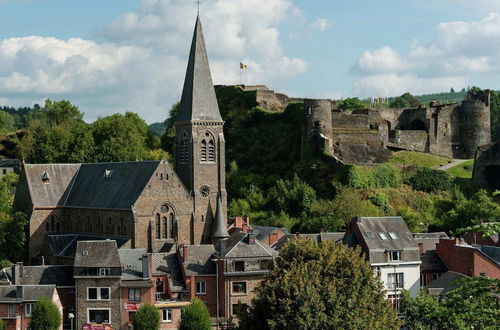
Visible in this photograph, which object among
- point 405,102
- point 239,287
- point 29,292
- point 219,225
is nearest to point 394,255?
point 239,287

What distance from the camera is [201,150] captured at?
63.2m

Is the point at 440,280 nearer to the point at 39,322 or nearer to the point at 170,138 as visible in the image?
the point at 39,322

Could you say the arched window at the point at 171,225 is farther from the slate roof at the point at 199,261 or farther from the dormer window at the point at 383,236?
the dormer window at the point at 383,236

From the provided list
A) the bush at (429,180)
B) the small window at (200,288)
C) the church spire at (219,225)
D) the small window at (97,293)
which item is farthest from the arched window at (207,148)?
the bush at (429,180)

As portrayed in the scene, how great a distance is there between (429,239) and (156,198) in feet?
62.5

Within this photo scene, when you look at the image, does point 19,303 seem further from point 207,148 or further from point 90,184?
point 207,148

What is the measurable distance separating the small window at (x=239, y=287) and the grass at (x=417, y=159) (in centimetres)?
3027

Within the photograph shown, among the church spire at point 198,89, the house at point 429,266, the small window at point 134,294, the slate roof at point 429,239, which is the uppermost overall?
the church spire at point 198,89

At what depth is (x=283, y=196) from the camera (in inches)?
2985

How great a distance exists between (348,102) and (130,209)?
5299cm

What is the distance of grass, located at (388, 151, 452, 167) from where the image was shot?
265ft

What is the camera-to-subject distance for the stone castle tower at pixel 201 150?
62219 mm

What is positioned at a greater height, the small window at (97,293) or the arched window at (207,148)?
the arched window at (207,148)

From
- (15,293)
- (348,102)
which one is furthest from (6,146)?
(15,293)
